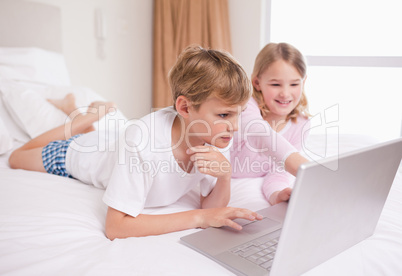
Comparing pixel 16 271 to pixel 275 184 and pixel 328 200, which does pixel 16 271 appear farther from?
pixel 275 184

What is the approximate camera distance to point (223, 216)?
0.91 meters

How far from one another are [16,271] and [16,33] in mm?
1852

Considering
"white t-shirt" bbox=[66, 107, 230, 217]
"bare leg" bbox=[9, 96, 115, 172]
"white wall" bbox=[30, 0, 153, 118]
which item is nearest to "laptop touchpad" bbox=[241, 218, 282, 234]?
"white t-shirt" bbox=[66, 107, 230, 217]

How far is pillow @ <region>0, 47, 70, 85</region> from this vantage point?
1836 millimetres

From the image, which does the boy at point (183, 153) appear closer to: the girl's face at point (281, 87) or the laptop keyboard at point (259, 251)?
the laptop keyboard at point (259, 251)

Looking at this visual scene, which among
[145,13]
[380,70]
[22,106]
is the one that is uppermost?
[145,13]

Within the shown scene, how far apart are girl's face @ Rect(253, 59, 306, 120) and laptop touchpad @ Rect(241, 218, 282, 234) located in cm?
62

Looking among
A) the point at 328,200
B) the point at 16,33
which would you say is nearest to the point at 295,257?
the point at 328,200

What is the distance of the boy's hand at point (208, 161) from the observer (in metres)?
0.96

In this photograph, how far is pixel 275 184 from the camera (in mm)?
1268

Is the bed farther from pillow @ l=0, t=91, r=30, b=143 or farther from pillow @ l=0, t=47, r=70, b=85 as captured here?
pillow @ l=0, t=47, r=70, b=85

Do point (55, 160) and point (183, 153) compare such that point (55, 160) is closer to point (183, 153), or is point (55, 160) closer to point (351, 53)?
point (183, 153)

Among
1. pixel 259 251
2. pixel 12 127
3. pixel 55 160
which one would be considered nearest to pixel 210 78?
pixel 259 251

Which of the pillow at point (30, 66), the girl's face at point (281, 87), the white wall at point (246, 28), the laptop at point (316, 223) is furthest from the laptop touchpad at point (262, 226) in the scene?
the white wall at point (246, 28)
